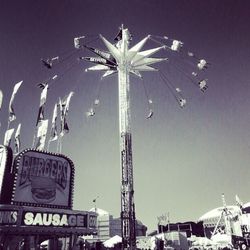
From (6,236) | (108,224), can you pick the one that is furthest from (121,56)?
(108,224)

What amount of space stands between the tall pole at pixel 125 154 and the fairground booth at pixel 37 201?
480 cm

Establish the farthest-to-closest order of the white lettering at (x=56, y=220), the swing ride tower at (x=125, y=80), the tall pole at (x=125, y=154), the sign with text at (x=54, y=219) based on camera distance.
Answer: the swing ride tower at (x=125, y=80), the white lettering at (x=56, y=220), the tall pole at (x=125, y=154), the sign with text at (x=54, y=219)

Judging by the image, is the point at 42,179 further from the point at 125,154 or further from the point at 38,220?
Answer: the point at 125,154

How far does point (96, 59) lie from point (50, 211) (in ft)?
54.3

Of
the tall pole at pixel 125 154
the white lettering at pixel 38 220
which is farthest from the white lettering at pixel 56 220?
the tall pole at pixel 125 154

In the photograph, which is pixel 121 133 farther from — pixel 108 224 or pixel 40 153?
pixel 108 224

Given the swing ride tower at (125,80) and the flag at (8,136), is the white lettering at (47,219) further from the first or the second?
the flag at (8,136)

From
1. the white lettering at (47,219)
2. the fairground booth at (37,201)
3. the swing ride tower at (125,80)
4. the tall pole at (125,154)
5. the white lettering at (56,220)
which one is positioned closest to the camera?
the fairground booth at (37,201)

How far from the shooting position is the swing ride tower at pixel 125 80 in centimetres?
2600

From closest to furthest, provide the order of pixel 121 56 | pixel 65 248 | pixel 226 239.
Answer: pixel 121 56 < pixel 65 248 < pixel 226 239

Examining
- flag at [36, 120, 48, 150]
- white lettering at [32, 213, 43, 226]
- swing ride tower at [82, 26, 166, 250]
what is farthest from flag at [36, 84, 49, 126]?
white lettering at [32, 213, 43, 226]

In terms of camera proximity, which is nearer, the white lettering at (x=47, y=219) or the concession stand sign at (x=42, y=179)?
the white lettering at (x=47, y=219)

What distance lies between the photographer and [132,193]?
1048 inches

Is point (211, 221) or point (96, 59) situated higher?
point (96, 59)
